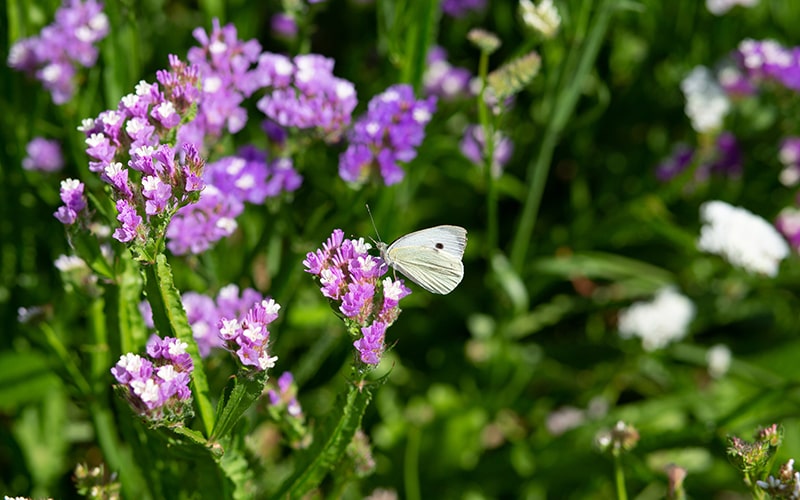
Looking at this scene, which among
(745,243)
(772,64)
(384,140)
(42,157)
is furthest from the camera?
(772,64)

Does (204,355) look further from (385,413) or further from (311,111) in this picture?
(385,413)

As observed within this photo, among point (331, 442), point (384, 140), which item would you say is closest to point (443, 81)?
point (384, 140)

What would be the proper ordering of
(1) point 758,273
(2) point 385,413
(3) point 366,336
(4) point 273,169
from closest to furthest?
(3) point 366,336
(4) point 273,169
(1) point 758,273
(2) point 385,413

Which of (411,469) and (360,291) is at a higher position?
(360,291)

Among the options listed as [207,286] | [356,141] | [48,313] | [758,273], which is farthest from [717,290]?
[48,313]

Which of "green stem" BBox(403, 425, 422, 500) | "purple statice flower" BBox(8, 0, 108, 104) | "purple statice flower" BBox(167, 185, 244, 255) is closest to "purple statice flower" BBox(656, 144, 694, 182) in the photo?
"green stem" BBox(403, 425, 422, 500)

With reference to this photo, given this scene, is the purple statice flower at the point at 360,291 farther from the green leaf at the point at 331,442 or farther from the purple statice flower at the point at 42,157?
the purple statice flower at the point at 42,157

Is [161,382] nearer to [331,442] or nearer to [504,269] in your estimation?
[331,442]

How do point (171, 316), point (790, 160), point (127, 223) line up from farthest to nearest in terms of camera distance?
point (790, 160), point (171, 316), point (127, 223)
